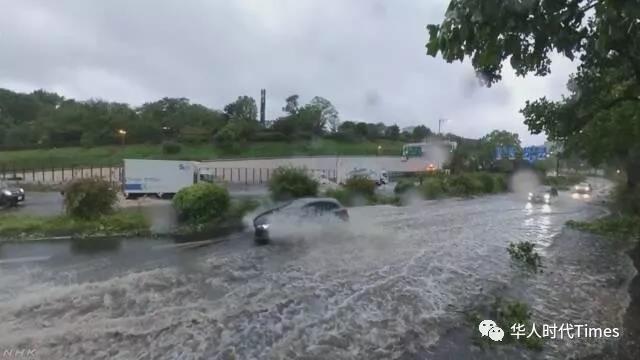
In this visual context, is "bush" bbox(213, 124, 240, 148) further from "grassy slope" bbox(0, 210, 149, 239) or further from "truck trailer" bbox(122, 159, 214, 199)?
"grassy slope" bbox(0, 210, 149, 239)

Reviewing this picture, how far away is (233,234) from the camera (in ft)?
57.6

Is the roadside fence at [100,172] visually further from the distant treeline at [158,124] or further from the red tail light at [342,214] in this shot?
the red tail light at [342,214]

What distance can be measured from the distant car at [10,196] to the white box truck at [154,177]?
593 centimetres

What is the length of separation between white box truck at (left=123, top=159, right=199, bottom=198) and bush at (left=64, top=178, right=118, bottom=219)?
1231 cm

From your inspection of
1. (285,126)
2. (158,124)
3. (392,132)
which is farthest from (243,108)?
(392,132)

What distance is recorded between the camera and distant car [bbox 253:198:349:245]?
1586cm

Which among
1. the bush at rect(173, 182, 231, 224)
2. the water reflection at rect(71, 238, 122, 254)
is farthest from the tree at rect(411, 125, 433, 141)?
the water reflection at rect(71, 238, 122, 254)

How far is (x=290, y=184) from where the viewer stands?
24.6 meters

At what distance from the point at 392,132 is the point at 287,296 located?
10791 centimetres

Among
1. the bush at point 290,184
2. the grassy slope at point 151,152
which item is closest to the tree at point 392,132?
the grassy slope at point 151,152

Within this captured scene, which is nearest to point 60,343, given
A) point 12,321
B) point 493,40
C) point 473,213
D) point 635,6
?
point 12,321

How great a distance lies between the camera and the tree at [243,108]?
335ft

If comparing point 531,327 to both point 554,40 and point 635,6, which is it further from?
point 635,6

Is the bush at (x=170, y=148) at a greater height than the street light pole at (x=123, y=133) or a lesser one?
lesser
